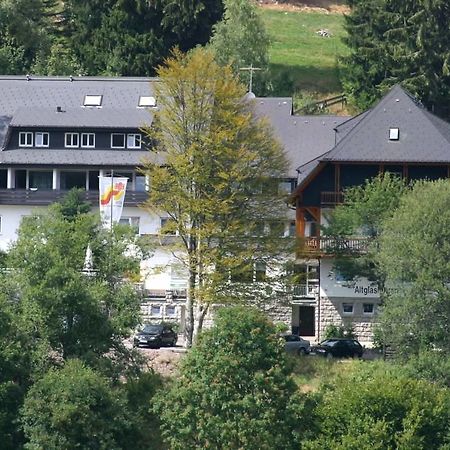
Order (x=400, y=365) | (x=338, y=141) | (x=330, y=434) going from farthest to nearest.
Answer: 1. (x=338, y=141)
2. (x=400, y=365)
3. (x=330, y=434)

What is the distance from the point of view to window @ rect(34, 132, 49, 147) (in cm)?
8681

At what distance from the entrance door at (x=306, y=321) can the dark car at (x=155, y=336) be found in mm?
6886

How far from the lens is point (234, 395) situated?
209 feet

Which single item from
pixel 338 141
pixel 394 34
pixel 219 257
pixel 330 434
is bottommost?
pixel 330 434

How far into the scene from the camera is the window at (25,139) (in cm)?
8688

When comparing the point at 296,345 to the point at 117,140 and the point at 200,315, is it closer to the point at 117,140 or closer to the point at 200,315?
the point at 200,315

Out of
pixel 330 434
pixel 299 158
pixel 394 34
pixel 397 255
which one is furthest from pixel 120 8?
pixel 330 434

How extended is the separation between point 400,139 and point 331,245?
6.15 m

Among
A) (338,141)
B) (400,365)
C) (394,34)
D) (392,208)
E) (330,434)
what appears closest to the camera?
(330,434)

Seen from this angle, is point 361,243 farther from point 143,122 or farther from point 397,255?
point 143,122

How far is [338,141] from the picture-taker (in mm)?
83312

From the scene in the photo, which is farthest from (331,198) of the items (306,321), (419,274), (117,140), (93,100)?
(93,100)

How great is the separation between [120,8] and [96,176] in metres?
18.2

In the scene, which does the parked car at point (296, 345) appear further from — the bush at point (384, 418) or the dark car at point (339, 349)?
the bush at point (384, 418)
